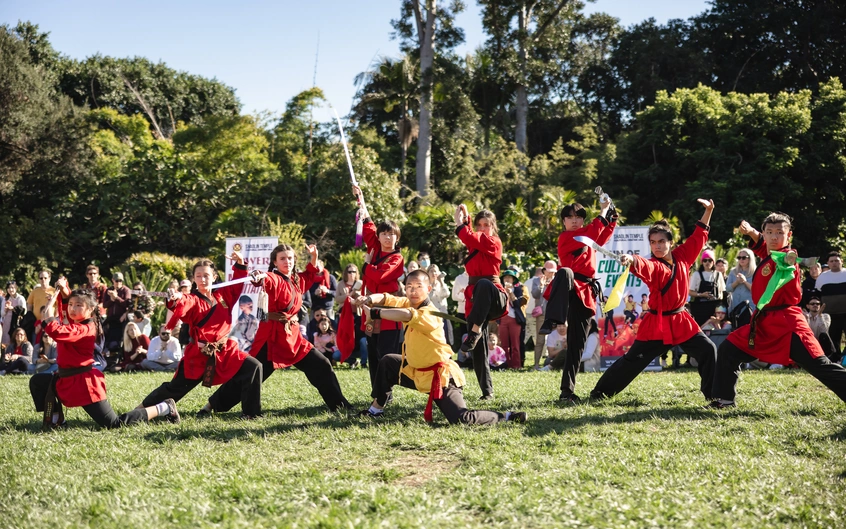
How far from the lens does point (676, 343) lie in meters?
7.55

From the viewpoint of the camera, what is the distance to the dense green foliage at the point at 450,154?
2325cm

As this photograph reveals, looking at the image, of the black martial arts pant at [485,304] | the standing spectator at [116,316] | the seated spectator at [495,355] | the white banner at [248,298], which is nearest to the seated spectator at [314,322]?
the white banner at [248,298]

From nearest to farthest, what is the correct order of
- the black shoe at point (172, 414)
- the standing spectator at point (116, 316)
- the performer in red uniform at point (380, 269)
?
the black shoe at point (172, 414) → the performer in red uniform at point (380, 269) → the standing spectator at point (116, 316)

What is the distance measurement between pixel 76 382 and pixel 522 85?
23753mm

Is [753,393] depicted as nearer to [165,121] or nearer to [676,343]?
[676,343]

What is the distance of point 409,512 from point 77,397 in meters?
4.03

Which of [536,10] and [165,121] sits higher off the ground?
[536,10]

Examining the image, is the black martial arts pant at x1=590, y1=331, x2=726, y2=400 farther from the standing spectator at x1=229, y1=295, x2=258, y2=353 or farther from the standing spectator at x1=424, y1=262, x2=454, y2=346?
the standing spectator at x1=229, y1=295, x2=258, y2=353

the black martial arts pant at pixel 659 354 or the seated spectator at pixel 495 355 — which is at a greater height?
the black martial arts pant at pixel 659 354

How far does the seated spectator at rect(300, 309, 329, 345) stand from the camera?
45.2 ft

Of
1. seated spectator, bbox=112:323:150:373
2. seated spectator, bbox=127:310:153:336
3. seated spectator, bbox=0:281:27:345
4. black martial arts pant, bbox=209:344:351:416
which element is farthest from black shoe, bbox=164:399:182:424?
seated spectator, bbox=0:281:27:345

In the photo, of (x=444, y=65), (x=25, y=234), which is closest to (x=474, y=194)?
(x=444, y=65)

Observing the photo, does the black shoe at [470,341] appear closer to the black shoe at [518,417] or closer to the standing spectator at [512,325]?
the black shoe at [518,417]

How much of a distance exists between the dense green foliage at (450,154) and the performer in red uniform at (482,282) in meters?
10.8
